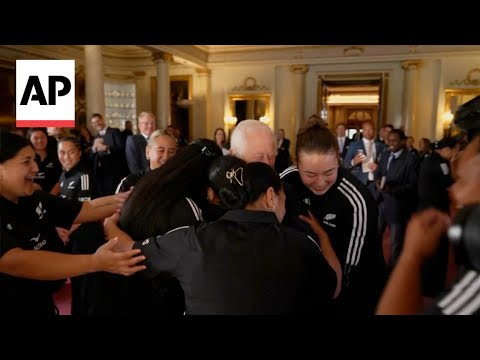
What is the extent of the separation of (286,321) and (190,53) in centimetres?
1134

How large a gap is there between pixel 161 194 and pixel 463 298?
3.39 ft

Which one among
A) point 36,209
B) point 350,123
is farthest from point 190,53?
point 36,209

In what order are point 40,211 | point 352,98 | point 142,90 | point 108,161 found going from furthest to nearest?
point 352,98 → point 142,90 → point 108,161 → point 40,211

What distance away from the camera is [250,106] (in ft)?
42.4

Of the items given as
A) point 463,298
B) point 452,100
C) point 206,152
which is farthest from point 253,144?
point 452,100

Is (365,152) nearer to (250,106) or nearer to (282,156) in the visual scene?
(282,156)

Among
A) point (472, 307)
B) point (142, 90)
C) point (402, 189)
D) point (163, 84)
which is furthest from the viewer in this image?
point (142, 90)

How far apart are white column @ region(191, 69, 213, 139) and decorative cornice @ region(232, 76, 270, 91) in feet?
3.30

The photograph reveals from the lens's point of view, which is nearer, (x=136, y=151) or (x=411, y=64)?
(x=136, y=151)

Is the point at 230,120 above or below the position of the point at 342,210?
above

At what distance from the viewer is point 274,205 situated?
4.33 feet

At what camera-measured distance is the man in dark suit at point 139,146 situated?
4461mm

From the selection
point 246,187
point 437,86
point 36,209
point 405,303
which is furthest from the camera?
point 437,86

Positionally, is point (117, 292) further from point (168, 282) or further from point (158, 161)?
point (158, 161)
